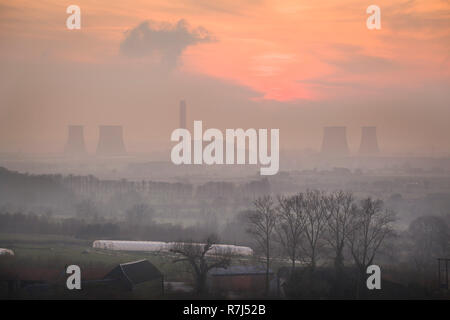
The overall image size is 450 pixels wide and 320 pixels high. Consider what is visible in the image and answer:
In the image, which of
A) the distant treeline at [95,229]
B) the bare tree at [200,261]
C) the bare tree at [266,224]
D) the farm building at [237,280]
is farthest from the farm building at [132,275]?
the distant treeline at [95,229]

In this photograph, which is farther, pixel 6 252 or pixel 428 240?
pixel 428 240

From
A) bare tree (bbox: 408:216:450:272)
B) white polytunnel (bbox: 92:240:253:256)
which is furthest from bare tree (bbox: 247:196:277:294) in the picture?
bare tree (bbox: 408:216:450:272)

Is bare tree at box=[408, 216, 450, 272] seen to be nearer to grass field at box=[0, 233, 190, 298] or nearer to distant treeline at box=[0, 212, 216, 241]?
distant treeline at box=[0, 212, 216, 241]

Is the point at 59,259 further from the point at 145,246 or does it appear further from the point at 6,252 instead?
the point at 145,246

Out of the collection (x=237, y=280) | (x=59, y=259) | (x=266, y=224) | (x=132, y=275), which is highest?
(x=266, y=224)

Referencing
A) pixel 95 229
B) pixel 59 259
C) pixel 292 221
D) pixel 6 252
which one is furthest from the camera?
pixel 95 229

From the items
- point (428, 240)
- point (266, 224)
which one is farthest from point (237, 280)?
point (428, 240)

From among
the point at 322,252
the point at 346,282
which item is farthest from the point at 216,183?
the point at 346,282
